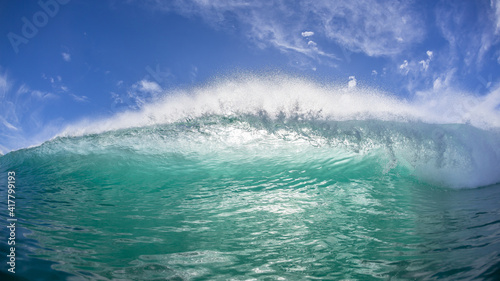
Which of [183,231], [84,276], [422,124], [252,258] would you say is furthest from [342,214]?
[422,124]

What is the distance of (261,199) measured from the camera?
5.16m

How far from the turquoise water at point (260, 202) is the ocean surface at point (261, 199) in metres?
0.03

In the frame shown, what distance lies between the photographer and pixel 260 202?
16.3ft

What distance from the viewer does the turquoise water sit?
Result: 241cm

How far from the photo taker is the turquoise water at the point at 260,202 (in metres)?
2.41

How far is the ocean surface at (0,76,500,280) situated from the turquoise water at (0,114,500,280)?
0.03m

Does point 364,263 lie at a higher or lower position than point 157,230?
lower

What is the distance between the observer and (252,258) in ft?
8.79

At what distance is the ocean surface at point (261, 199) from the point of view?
2416mm

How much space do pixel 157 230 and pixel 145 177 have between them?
11.9 feet

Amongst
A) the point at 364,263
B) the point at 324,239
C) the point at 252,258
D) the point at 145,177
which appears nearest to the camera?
the point at 364,263

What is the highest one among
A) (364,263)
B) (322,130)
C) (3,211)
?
(322,130)

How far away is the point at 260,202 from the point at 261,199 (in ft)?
0.63

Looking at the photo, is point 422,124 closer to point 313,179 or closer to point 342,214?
point 313,179
